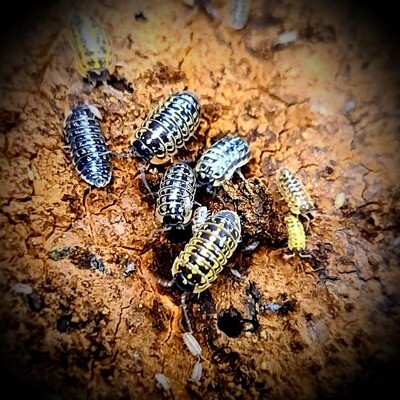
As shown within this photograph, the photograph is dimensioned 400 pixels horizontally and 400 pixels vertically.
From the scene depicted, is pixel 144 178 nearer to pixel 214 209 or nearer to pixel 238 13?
pixel 214 209

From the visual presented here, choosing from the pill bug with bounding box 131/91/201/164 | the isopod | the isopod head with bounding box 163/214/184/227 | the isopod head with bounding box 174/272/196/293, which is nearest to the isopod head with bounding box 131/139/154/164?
the pill bug with bounding box 131/91/201/164

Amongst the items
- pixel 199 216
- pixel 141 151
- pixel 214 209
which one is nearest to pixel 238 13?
pixel 141 151

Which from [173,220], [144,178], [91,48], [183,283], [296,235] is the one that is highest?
[91,48]

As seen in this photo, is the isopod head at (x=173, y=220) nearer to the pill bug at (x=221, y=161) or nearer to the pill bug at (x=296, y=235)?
the pill bug at (x=221, y=161)

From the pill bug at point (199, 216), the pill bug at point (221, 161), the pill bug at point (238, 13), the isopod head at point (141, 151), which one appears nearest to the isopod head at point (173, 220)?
the pill bug at point (199, 216)

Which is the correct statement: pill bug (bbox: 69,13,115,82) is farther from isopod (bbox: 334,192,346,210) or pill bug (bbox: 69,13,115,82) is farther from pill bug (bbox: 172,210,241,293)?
isopod (bbox: 334,192,346,210)

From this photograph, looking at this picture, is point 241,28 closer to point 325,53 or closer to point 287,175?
point 325,53
